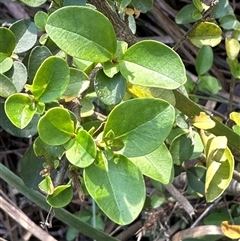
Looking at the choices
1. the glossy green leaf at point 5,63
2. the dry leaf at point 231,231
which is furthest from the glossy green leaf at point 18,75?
the dry leaf at point 231,231

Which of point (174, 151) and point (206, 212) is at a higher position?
point (174, 151)

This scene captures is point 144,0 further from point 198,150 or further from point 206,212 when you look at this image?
point 206,212

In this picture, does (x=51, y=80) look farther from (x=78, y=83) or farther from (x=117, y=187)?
(x=117, y=187)

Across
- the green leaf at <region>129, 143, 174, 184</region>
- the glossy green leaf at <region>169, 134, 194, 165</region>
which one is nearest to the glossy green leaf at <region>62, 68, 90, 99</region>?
the green leaf at <region>129, 143, 174, 184</region>

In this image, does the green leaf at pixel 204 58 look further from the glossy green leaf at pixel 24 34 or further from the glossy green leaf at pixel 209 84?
the glossy green leaf at pixel 24 34

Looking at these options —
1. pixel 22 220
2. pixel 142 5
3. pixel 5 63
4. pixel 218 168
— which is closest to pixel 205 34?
pixel 142 5

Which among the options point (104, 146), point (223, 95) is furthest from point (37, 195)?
point (223, 95)
